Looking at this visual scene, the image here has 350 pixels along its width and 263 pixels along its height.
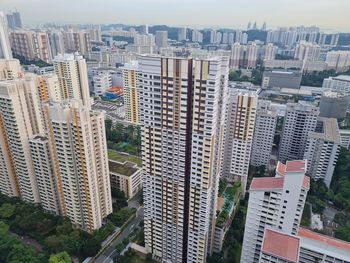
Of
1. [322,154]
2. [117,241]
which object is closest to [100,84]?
[117,241]

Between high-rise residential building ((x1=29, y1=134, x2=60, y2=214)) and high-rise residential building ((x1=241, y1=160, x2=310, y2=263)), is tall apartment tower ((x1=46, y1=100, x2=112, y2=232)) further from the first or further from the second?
high-rise residential building ((x1=241, y1=160, x2=310, y2=263))

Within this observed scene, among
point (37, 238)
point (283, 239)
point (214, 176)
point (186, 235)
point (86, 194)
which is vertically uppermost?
point (214, 176)

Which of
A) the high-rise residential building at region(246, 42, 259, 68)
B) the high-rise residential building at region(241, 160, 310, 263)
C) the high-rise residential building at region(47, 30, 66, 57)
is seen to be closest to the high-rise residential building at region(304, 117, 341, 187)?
the high-rise residential building at region(241, 160, 310, 263)

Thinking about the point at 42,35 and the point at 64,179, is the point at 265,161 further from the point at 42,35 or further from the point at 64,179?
the point at 42,35

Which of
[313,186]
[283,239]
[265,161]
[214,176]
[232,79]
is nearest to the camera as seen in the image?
[283,239]

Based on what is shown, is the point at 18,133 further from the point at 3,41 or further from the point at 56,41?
the point at 56,41

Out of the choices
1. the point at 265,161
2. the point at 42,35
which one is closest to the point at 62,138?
the point at 265,161
